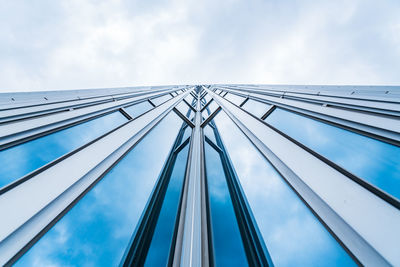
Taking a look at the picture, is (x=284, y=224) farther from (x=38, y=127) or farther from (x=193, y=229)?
(x=38, y=127)

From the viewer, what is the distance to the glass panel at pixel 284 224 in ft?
3.98

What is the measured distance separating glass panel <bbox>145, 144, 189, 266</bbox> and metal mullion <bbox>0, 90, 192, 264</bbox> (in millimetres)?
886

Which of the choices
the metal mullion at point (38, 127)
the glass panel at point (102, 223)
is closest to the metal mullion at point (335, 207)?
the glass panel at point (102, 223)

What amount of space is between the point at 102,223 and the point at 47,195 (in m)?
0.58

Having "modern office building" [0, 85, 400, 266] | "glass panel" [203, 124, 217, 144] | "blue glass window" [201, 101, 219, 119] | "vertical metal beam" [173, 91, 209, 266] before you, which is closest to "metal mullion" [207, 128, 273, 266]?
"modern office building" [0, 85, 400, 266]

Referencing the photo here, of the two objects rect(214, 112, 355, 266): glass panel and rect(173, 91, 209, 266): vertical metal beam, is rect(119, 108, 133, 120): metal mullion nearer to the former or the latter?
rect(173, 91, 209, 266): vertical metal beam

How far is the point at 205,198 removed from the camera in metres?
2.01

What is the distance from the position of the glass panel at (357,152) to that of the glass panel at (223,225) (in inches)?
53.0

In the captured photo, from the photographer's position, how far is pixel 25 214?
44.6 inches

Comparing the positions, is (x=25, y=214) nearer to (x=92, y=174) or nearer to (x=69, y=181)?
(x=69, y=181)

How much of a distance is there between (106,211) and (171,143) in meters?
2.22

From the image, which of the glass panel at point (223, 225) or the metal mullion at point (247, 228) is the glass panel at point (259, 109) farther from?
the glass panel at point (223, 225)

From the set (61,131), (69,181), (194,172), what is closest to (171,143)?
(194,172)

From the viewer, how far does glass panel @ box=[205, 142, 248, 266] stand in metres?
1.57
